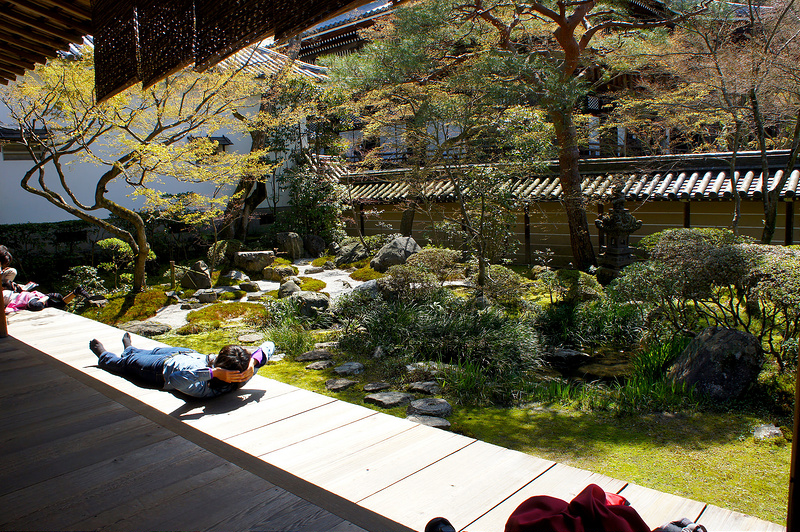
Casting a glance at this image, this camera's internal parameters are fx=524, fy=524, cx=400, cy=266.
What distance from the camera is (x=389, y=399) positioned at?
5.21 m

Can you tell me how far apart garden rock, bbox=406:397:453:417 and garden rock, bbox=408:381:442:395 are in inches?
18.1

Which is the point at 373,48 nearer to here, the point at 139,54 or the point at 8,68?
the point at 8,68

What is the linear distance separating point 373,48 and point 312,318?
5.10 m

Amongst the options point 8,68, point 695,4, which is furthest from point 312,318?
point 695,4

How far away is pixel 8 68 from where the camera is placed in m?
4.75

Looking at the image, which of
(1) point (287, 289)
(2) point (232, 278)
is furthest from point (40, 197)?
(1) point (287, 289)

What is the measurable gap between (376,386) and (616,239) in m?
6.18

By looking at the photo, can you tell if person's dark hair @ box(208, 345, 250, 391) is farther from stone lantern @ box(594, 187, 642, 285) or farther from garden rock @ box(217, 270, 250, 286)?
garden rock @ box(217, 270, 250, 286)

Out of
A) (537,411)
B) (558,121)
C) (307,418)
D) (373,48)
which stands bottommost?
(537,411)

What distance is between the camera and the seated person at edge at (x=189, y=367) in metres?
3.82

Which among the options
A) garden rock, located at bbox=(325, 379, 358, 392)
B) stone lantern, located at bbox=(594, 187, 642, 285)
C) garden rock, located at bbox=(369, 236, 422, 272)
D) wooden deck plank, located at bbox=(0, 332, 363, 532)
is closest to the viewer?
wooden deck plank, located at bbox=(0, 332, 363, 532)

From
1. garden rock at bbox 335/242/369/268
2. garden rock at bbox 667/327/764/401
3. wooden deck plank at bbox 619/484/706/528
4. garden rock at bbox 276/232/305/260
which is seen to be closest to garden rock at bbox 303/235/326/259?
garden rock at bbox 276/232/305/260

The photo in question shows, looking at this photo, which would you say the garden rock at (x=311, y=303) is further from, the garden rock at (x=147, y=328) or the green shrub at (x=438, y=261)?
the garden rock at (x=147, y=328)

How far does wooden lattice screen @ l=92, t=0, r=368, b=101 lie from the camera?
2475 millimetres
